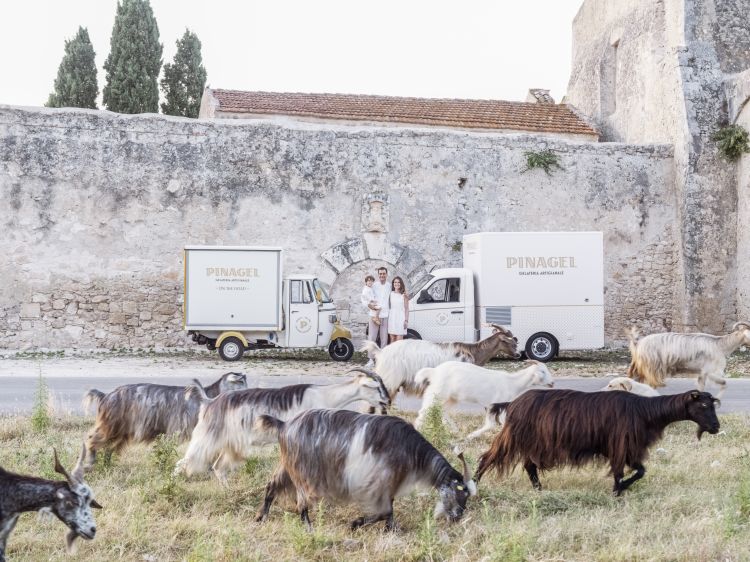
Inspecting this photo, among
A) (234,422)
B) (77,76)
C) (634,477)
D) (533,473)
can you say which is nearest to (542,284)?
(533,473)

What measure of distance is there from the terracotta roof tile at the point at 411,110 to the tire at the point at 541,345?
788 centimetres

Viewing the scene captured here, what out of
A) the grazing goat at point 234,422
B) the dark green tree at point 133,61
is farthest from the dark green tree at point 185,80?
the grazing goat at point 234,422

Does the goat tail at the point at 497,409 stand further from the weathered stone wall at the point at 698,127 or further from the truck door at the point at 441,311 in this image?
the weathered stone wall at the point at 698,127

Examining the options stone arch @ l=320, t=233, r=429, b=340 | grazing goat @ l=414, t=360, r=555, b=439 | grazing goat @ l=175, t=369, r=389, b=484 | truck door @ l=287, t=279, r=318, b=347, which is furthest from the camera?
stone arch @ l=320, t=233, r=429, b=340

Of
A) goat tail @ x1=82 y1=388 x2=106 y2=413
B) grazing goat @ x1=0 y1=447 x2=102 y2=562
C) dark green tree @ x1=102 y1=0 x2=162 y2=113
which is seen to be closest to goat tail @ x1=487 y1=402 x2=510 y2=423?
goat tail @ x1=82 y1=388 x2=106 y2=413

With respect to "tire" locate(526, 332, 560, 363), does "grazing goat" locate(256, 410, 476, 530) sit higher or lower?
lower

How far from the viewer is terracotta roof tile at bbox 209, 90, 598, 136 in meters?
23.0

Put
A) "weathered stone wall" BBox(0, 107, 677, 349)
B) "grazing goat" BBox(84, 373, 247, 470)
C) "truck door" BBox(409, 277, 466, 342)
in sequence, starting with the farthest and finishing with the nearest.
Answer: "weathered stone wall" BBox(0, 107, 677, 349), "truck door" BBox(409, 277, 466, 342), "grazing goat" BBox(84, 373, 247, 470)

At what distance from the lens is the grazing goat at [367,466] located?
17.8ft

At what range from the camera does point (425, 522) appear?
17.3 ft

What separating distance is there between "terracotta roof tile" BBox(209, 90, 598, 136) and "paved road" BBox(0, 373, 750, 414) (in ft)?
35.3

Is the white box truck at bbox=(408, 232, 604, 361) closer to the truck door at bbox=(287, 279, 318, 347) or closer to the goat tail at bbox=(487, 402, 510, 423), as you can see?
the truck door at bbox=(287, 279, 318, 347)

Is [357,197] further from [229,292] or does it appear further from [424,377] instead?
[424,377]

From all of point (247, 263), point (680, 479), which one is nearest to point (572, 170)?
point (247, 263)
